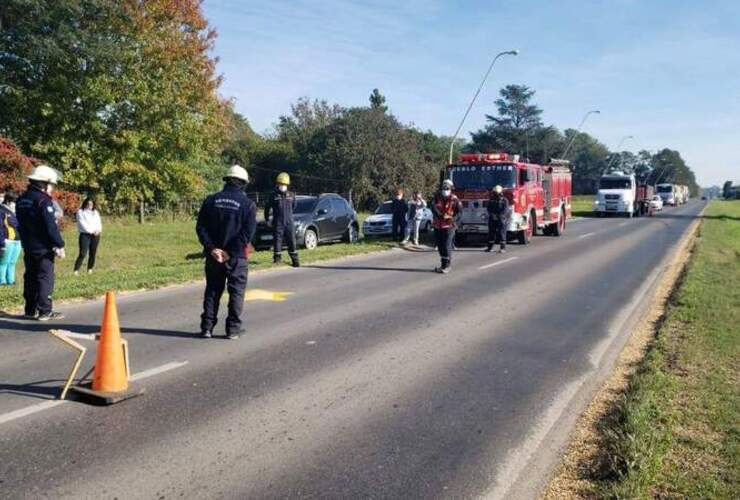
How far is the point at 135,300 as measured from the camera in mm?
9930

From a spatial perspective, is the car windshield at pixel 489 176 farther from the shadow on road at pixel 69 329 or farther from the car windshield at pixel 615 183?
the car windshield at pixel 615 183

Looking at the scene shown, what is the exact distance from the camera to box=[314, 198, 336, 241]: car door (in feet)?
66.2

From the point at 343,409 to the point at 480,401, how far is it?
1.19 meters

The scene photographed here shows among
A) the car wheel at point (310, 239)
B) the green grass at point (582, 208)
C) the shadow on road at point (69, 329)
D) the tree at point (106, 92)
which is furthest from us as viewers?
the green grass at point (582, 208)

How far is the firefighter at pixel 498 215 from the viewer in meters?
18.5

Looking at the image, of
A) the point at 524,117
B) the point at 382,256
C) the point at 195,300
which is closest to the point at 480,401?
the point at 195,300

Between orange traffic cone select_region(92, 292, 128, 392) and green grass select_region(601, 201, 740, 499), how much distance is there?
3754 mm

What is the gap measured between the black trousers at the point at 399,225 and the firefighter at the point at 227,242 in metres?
14.0

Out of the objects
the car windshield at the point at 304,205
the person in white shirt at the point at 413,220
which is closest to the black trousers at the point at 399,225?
the person in white shirt at the point at 413,220

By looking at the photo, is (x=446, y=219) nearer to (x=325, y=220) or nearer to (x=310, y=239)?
(x=310, y=239)

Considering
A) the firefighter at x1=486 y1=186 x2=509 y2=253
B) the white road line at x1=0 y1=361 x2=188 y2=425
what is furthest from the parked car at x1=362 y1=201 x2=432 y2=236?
the white road line at x1=0 y1=361 x2=188 y2=425

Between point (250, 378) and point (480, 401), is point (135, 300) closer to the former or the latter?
point (250, 378)

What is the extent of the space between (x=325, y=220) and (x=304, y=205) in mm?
795

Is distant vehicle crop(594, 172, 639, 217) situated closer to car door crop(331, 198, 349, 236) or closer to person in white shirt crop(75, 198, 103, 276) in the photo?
car door crop(331, 198, 349, 236)
